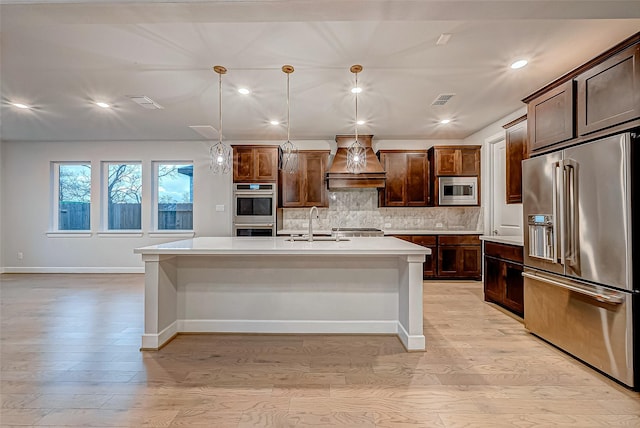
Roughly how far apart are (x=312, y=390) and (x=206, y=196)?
4.72 m

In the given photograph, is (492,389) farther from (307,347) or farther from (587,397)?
(307,347)

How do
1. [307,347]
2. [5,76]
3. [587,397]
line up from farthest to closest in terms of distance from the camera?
[5,76], [307,347], [587,397]

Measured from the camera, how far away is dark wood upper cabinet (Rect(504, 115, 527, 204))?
3771 millimetres

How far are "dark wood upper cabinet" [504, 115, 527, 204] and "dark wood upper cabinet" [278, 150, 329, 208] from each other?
2.79 metres

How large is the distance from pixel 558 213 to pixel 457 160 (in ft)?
10.3

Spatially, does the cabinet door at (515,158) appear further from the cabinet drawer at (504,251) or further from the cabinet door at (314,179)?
the cabinet door at (314,179)

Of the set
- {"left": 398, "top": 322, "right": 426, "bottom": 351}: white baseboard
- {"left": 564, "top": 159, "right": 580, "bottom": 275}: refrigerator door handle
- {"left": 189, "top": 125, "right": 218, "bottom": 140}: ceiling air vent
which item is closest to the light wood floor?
{"left": 398, "top": 322, "right": 426, "bottom": 351}: white baseboard

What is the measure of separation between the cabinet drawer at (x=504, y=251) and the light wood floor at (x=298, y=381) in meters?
0.71

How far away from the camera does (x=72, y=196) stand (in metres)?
6.10

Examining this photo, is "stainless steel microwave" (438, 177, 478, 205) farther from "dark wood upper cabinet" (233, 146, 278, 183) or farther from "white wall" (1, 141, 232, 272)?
"white wall" (1, 141, 232, 272)

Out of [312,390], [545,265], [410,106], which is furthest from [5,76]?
[545,265]

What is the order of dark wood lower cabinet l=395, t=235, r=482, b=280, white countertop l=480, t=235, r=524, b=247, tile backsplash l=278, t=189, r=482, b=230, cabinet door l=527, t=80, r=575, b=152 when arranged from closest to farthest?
1. cabinet door l=527, t=80, r=575, b=152
2. white countertop l=480, t=235, r=524, b=247
3. dark wood lower cabinet l=395, t=235, r=482, b=280
4. tile backsplash l=278, t=189, r=482, b=230

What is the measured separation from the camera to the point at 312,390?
2008 mm

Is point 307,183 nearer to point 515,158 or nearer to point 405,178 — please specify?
point 405,178
